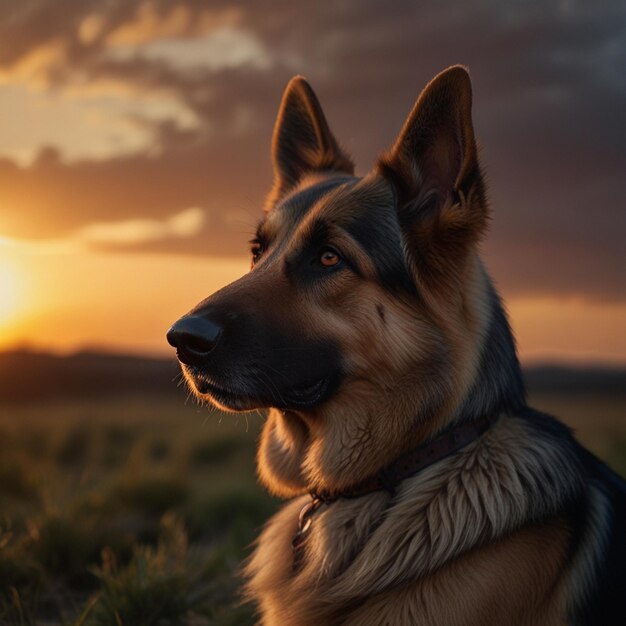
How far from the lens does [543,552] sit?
127 inches

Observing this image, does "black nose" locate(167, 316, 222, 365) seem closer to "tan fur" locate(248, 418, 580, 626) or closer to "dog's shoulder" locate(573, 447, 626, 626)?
"tan fur" locate(248, 418, 580, 626)

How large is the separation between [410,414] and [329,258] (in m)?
0.85

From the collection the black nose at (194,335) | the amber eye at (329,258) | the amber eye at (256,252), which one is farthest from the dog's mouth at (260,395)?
the amber eye at (256,252)

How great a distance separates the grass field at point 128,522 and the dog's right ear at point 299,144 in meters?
1.62

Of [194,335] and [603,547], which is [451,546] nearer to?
[603,547]

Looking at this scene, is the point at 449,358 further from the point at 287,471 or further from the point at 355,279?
the point at 287,471

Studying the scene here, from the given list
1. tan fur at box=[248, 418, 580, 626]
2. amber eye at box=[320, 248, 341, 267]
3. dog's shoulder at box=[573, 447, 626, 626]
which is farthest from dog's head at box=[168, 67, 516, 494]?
dog's shoulder at box=[573, 447, 626, 626]

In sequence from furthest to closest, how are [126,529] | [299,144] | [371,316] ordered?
[126,529]
[299,144]
[371,316]

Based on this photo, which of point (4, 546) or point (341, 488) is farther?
point (4, 546)

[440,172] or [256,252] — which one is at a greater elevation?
[440,172]

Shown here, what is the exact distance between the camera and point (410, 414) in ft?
11.7

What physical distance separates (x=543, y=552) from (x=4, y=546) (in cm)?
371

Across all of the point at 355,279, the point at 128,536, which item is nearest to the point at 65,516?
the point at 128,536

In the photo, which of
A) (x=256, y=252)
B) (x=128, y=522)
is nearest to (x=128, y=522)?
(x=128, y=522)
